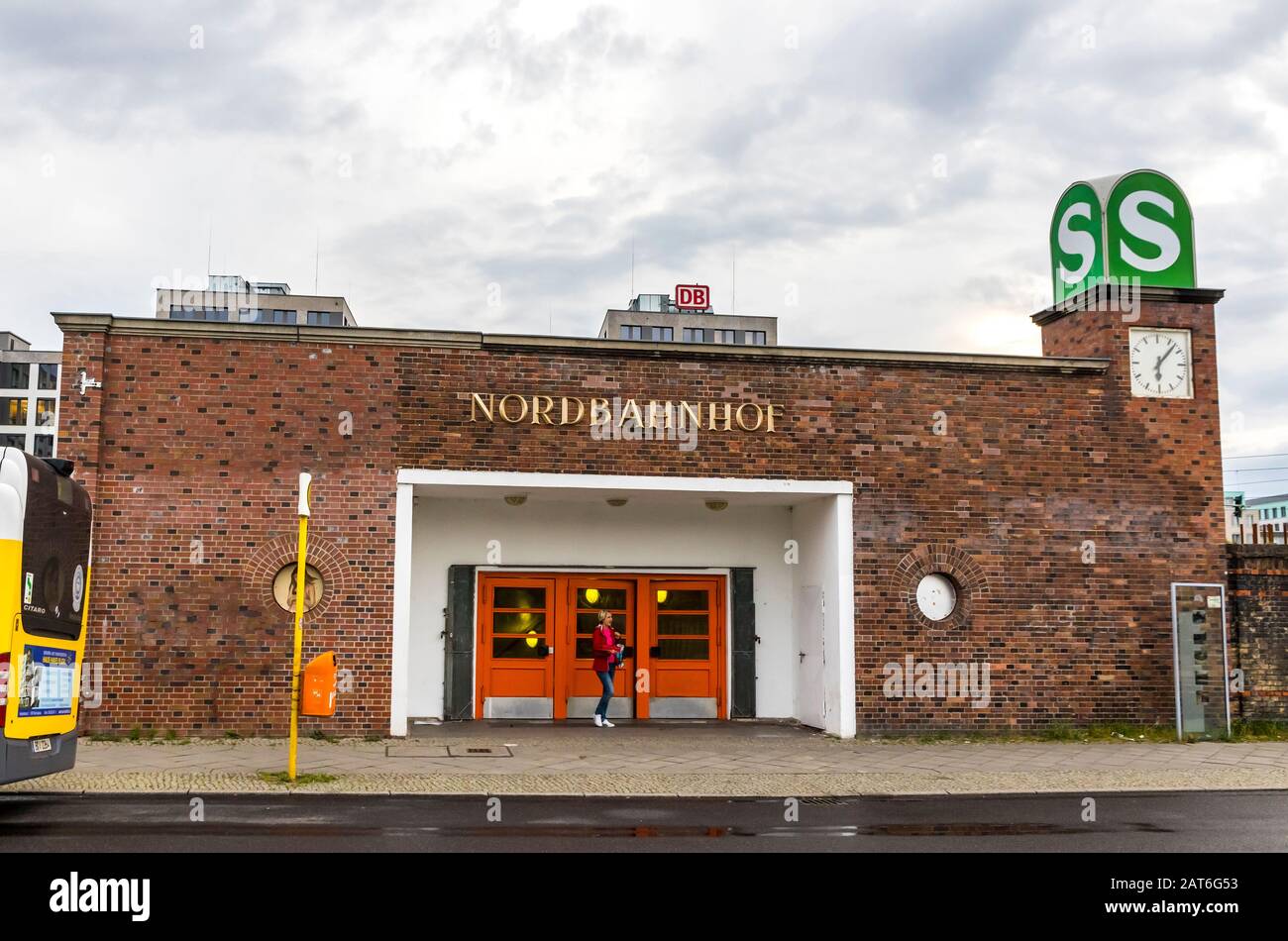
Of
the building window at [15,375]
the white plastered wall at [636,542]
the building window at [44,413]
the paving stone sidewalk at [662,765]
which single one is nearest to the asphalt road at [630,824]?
the paving stone sidewalk at [662,765]

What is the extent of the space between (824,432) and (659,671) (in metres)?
4.67

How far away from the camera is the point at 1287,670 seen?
18.1 meters

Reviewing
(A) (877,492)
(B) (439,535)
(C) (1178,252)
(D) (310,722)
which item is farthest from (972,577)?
(D) (310,722)

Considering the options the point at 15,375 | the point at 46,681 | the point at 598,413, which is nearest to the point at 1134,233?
the point at 598,413

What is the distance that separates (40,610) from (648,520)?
9874 millimetres

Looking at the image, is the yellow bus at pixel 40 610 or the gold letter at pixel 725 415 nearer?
the yellow bus at pixel 40 610

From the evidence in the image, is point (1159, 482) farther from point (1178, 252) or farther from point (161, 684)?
point (161, 684)

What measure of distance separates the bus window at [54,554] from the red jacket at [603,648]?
24.5 ft

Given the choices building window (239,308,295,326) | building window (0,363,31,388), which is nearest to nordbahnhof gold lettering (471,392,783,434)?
building window (239,308,295,326)

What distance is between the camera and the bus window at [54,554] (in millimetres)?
10326

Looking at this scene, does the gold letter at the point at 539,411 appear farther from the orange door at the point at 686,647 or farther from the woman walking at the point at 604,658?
the orange door at the point at 686,647

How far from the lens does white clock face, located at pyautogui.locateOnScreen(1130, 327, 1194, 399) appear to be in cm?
1822

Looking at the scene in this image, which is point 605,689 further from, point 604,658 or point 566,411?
point 566,411

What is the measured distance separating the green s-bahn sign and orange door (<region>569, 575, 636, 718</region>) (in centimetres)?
884
